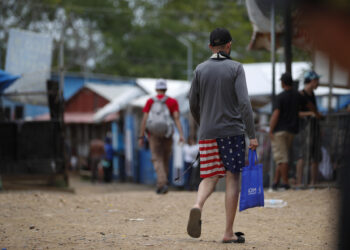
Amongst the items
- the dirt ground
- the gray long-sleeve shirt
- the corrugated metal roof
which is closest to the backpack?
the dirt ground

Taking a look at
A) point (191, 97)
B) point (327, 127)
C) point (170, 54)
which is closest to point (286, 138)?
point (327, 127)

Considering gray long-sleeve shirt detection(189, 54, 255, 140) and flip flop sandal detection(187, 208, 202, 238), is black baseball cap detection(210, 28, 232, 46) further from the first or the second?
flip flop sandal detection(187, 208, 202, 238)

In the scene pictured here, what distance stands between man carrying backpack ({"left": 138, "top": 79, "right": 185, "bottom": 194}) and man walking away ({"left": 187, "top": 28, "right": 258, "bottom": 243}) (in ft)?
14.1

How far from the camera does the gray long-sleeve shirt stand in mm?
4691

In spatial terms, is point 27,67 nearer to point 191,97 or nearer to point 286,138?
point 286,138

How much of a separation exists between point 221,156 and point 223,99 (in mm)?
481

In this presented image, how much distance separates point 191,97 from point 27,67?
889cm

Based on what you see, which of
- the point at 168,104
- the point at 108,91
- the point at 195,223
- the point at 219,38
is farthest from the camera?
the point at 108,91

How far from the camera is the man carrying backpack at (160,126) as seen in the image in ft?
30.0

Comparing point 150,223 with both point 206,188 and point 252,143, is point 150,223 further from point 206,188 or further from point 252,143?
point 252,143

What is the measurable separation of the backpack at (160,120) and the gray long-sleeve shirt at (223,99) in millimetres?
4276

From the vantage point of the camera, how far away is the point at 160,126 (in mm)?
9109

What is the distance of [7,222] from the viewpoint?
5969 millimetres

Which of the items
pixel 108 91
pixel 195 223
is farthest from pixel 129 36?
pixel 195 223
